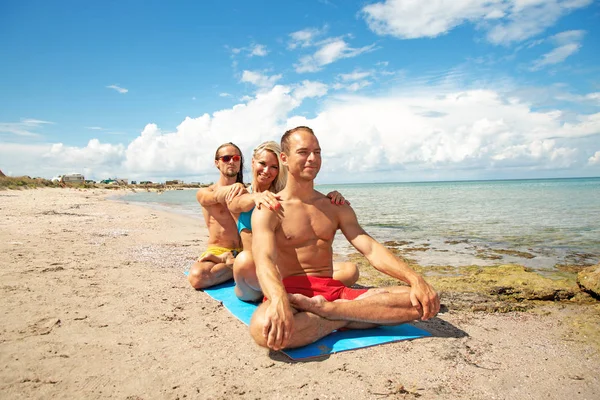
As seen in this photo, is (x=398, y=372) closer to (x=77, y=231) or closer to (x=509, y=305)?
(x=509, y=305)

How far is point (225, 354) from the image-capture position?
3.16 meters

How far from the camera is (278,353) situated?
312cm

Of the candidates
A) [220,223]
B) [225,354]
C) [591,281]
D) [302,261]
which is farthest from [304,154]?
[591,281]

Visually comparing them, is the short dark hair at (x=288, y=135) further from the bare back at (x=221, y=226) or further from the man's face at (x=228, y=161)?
the bare back at (x=221, y=226)

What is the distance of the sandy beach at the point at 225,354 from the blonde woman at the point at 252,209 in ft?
1.38

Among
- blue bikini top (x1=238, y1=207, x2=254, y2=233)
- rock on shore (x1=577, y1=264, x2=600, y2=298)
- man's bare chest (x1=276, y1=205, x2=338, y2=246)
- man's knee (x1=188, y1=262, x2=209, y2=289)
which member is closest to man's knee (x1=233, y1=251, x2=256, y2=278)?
blue bikini top (x1=238, y1=207, x2=254, y2=233)

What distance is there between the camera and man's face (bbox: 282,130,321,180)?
3467 millimetres

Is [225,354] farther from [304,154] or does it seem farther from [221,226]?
[221,226]

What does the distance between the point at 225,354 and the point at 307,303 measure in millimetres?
840

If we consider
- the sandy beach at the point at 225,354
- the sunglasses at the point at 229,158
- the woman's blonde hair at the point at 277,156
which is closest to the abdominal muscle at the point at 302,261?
the sandy beach at the point at 225,354

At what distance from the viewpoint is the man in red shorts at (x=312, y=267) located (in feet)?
10.3

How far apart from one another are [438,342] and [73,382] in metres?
2.99

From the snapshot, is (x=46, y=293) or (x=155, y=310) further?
(x=46, y=293)

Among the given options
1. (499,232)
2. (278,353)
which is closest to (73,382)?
(278,353)
